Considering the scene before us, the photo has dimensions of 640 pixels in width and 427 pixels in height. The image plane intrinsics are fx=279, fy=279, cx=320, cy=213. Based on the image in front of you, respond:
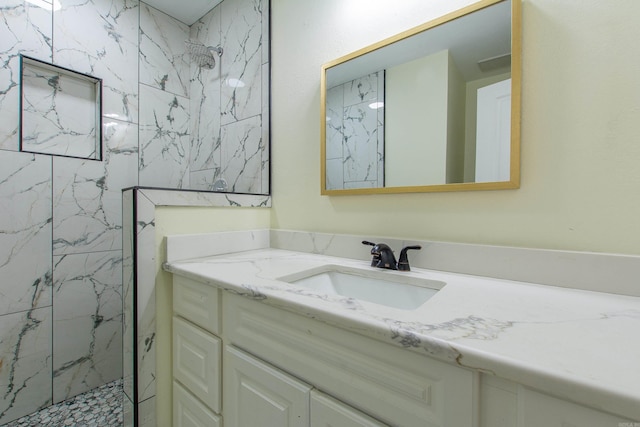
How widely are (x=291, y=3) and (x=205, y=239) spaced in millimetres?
1298

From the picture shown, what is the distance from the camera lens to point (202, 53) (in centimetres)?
174

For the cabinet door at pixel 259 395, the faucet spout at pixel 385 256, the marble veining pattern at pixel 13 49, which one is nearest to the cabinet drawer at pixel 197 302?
the cabinet door at pixel 259 395

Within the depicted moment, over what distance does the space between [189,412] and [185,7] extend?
2.39 meters

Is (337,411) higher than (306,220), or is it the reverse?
(306,220)

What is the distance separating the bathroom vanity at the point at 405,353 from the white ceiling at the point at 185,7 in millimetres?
1888

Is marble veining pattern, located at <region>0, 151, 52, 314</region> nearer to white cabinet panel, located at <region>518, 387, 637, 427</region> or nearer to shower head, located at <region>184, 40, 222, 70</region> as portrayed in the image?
shower head, located at <region>184, 40, 222, 70</region>

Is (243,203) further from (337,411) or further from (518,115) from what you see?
(518,115)

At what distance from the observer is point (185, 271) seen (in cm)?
97

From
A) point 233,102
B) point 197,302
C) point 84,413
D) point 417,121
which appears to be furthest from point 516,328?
point 84,413

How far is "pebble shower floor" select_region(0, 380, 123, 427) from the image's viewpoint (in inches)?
53.3

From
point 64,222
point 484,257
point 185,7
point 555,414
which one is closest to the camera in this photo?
point 555,414

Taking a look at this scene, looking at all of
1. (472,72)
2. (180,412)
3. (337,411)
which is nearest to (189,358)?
(180,412)

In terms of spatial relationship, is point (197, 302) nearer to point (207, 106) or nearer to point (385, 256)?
point (385, 256)

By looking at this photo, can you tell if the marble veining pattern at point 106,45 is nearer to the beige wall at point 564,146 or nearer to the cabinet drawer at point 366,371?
the beige wall at point 564,146
